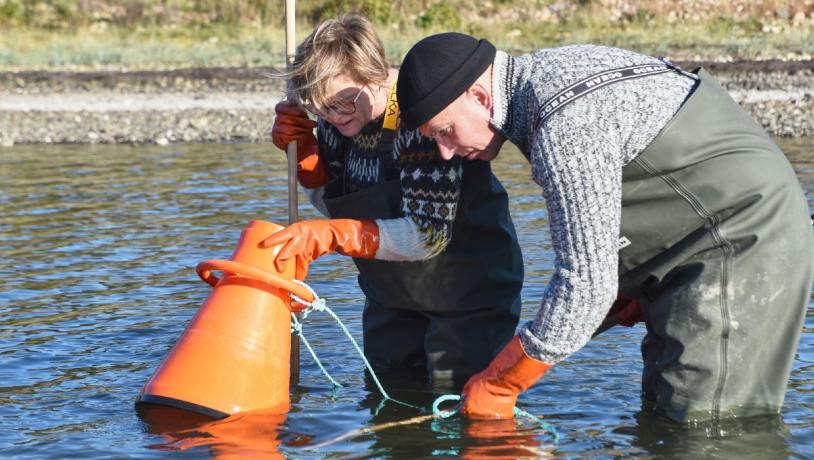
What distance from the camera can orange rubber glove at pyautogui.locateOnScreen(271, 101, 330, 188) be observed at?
4711 millimetres

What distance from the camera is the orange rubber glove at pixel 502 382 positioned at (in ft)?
12.3

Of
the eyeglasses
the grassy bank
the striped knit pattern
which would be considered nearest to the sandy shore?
the grassy bank

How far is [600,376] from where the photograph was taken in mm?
5254

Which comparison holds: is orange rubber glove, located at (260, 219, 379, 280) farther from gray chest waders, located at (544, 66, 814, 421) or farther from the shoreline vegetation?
the shoreline vegetation

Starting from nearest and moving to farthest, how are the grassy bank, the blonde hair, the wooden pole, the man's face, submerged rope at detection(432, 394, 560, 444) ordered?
the man's face < the blonde hair < submerged rope at detection(432, 394, 560, 444) < the wooden pole < the grassy bank

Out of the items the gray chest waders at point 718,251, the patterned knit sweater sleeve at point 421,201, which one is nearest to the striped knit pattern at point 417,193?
the patterned knit sweater sleeve at point 421,201

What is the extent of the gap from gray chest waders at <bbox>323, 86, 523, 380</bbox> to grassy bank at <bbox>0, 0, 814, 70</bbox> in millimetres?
15404

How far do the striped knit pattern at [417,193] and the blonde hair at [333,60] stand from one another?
262mm

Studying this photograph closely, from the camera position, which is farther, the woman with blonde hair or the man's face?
the woman with blonde hair

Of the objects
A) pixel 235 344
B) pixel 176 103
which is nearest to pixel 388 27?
pixel 176 103

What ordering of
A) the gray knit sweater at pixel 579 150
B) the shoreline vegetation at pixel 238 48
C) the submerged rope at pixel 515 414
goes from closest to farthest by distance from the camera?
the gray knit sweater at pixel 579 150 < the submerged rope at pixel 515 414 < the shoreline vegetation at pixel 238 48

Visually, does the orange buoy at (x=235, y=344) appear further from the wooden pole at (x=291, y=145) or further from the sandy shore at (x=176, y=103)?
the sandy shore at (x=176, y=103)

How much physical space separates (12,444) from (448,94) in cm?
220

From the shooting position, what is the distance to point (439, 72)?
138 inches
